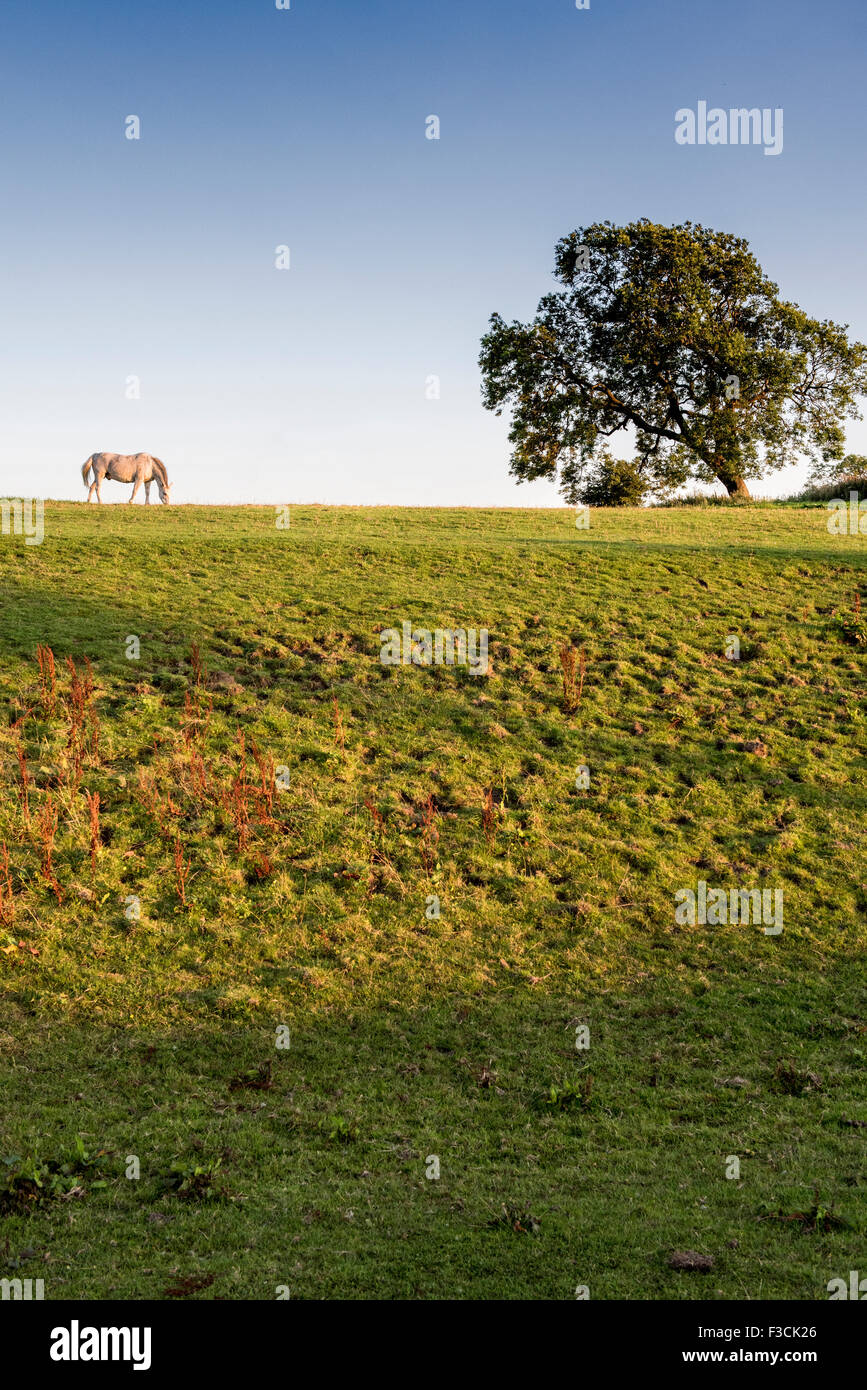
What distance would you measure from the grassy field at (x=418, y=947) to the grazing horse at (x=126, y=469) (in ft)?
38.2

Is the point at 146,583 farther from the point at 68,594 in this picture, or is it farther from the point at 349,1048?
the point at 349,1048

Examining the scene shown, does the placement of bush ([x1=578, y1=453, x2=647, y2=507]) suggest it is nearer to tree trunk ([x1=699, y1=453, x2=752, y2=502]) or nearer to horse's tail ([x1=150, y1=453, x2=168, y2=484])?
tree trunk ([x1=699, y1=453, x2=752, y2=502])

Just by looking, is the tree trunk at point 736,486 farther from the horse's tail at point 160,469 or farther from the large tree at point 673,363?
the horse's tail at point 160,469

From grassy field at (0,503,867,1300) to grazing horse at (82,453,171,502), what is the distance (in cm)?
1164

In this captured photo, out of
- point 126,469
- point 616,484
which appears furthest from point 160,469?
point 616,484

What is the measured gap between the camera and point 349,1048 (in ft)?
31.0

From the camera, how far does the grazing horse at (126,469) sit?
33125mm

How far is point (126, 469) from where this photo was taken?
3319cm

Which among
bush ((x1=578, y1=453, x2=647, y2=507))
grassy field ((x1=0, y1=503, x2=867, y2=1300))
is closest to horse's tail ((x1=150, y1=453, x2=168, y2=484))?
grassy field ((x1=0, y1=503, x2=867, y2=1300))

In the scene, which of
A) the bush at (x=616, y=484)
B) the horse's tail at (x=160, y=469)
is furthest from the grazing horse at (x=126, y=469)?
the bush at (x=616, y=484)

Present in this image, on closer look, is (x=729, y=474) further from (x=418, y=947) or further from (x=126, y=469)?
(x=418, y=947)

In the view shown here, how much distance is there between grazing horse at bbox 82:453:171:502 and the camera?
33.1m
